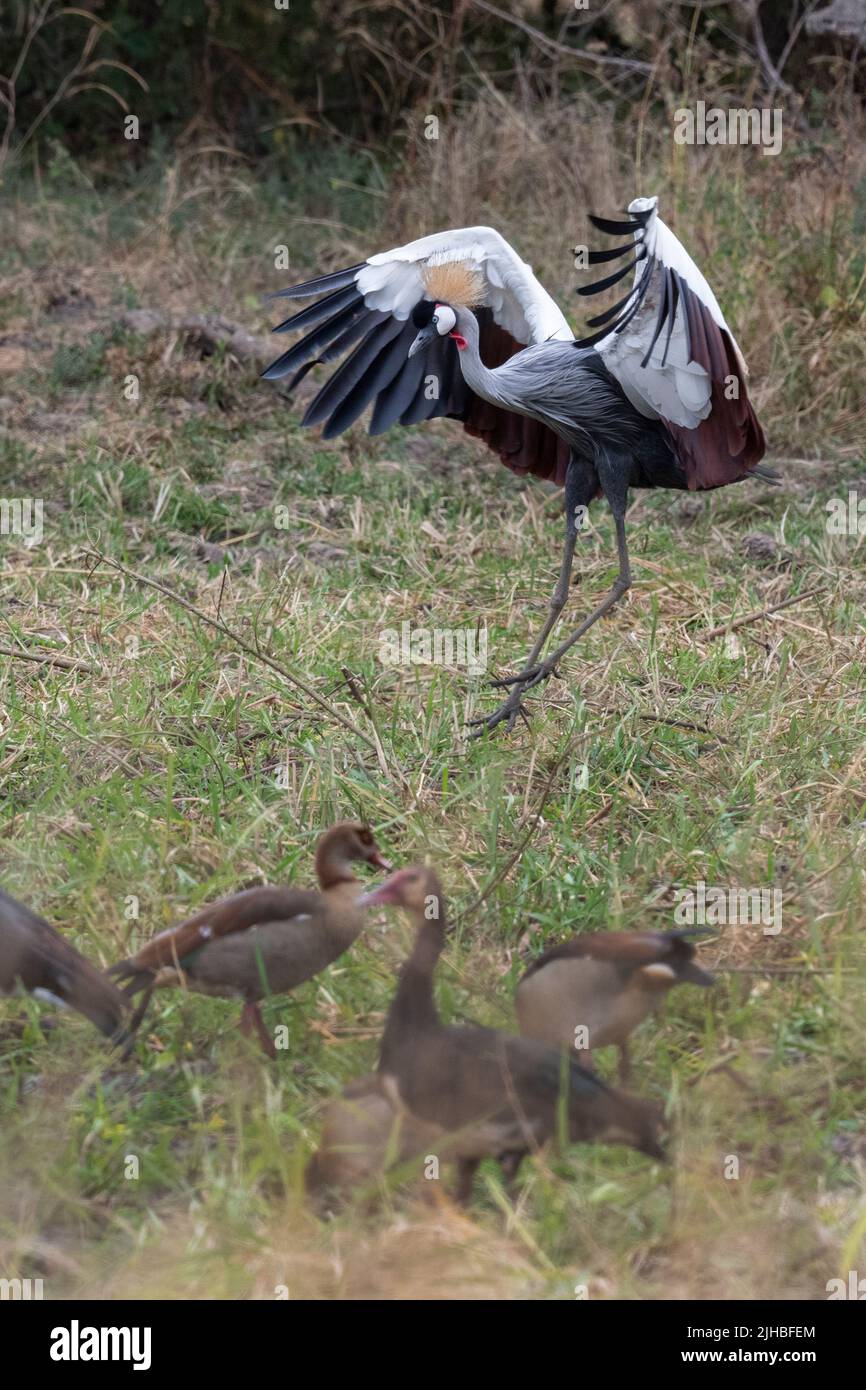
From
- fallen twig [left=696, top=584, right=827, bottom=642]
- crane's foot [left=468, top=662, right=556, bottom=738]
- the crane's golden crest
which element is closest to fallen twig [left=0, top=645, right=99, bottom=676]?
crane's foot [left=468, top=662, right=556, bottom=738]

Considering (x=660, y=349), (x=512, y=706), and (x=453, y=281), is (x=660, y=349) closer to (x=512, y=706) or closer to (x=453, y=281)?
(x=453, y=281)

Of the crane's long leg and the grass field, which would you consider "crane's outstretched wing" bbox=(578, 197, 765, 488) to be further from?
the grass field

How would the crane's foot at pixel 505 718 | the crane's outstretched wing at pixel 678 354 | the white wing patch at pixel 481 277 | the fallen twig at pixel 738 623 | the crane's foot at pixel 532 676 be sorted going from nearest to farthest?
the crane's outstretched wing at pixel 678 354 < the crane's foot at pixel 505 718 < the crane's foot at pixel 532 676 < the white wing patch at pixel 481 277 < the fallen twig at pixel 738 623

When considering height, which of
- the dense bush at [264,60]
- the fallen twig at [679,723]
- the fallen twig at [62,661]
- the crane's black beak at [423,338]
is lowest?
the fallen twig at [679,723]

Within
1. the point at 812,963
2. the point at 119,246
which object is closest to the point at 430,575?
the point at 812,963

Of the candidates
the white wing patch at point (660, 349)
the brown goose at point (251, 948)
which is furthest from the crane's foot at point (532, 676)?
the brown goose at point (251, 948)

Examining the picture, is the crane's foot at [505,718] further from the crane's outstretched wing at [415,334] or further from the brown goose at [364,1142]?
the brown goose at [364,1142]

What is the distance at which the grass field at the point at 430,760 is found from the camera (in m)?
2.52

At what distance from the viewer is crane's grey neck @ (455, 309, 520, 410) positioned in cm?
442

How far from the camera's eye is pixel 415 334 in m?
4.73

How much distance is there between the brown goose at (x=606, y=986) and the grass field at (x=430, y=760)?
0.47ft

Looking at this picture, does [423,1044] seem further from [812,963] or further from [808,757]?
[808,757]

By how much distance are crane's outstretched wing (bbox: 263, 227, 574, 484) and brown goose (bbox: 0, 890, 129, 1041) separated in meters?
2.14

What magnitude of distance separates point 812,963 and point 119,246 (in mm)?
6644
